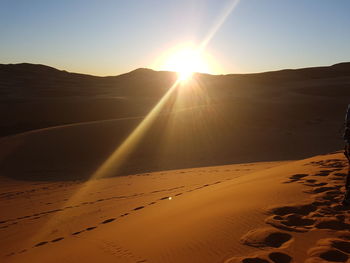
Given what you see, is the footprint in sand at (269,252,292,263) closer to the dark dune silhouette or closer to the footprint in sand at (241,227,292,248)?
the footprint in sand at (241,227,292,248)

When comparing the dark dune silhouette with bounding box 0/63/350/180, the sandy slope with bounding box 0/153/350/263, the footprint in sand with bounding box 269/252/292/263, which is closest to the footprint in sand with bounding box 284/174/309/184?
the sandy slope with bounding box 0/153/350/263

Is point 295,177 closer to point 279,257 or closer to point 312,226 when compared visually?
point 312,226

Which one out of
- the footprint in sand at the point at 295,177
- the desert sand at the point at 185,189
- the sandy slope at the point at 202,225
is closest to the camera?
the sandy slope at the point at 202,225

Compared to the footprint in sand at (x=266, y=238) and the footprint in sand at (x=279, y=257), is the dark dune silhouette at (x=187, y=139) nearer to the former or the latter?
the footprint in sand at (x=266, y=238)

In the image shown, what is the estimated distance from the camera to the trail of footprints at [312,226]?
3.68 meters

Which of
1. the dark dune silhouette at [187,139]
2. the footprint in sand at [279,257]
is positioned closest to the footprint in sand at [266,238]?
the footprint in sand at [279,257]

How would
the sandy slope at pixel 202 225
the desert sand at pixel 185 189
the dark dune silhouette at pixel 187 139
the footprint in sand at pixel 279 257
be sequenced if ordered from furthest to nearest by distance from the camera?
1. the dark dune silhouette at pixel 187 139
2. the desert sand at pixel 185 189
3. the sandy slope at pixel 202 225
4. the footprint in sand at pixel 279 257

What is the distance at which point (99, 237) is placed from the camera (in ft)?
17.0

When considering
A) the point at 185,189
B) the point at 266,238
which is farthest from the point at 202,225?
the point at 185,189

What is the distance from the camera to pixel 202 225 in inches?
190

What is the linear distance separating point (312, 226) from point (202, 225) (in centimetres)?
132

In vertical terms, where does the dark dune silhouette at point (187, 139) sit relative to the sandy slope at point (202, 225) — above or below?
above

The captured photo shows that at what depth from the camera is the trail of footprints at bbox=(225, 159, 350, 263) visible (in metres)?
3.68

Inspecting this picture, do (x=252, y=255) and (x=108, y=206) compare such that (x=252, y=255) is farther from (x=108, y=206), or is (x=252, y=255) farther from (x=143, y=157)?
(x=143, y=157)
